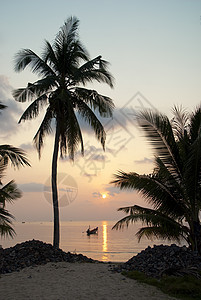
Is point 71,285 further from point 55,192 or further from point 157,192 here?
point 55,192

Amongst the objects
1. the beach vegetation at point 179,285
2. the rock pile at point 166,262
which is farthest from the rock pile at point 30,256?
the beach vegetation at point 179,285

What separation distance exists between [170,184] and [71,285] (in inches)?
211

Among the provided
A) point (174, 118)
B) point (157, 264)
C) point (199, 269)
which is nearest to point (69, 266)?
point (157, 264)

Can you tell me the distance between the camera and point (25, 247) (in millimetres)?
14734

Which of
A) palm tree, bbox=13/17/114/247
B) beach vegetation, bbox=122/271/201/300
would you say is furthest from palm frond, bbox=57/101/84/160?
beach vegetation, bbox=122/271/201/300

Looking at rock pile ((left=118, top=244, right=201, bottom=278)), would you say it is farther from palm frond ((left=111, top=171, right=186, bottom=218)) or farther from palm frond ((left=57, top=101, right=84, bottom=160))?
palm frond ((left=57, top=101, right=84, bottom=160))

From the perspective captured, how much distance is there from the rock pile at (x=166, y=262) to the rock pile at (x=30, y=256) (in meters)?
3.25

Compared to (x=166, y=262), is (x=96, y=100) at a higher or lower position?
higher

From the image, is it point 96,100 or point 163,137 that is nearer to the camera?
point 163,137

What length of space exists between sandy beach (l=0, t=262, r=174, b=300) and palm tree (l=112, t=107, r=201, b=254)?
2.19 m

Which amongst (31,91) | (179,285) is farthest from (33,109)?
(179,285)

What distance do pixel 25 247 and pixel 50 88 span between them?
8298 millimetres

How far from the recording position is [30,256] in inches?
547

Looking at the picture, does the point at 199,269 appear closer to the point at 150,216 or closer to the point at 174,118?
the point at 150,216
